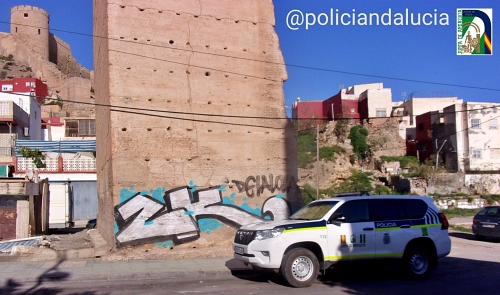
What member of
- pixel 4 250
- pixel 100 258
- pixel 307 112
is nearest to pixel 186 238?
pixel 100 258

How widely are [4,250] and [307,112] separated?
165 feet

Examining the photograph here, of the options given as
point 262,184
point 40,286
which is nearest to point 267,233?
point 40,286

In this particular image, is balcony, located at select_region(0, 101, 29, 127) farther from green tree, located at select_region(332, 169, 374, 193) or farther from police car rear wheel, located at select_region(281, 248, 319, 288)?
police car rear wheel, located at select_region(281, 248, 319, 288)

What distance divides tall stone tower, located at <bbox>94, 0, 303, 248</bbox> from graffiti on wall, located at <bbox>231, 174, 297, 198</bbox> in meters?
0.03

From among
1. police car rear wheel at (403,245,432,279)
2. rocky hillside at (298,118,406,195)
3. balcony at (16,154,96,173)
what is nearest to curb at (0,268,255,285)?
police car rear wheel at (403,245,432,279)

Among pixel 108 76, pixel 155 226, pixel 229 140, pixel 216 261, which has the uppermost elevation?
pixel 108 76

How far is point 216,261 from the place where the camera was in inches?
520

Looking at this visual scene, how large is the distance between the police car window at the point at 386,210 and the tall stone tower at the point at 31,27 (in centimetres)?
9038

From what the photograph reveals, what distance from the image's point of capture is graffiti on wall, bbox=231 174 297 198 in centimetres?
1481

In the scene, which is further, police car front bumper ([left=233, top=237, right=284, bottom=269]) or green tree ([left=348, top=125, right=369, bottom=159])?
green tree ([left=348, top=125, right=369, bottom=159])

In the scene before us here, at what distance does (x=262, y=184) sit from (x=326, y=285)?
540 cm

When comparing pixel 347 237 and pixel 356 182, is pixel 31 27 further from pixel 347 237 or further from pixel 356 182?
pixel 347 237

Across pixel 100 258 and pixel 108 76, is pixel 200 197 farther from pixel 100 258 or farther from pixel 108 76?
pixel 108 76

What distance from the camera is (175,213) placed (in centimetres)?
1388
